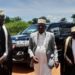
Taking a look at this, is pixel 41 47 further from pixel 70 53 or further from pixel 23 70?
pixel 23 70

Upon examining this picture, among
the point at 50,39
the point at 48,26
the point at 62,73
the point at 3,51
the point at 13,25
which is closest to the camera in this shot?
the point at 3,51

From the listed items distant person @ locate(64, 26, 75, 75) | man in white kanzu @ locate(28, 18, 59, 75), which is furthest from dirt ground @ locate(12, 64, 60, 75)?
man in white kanzu @ locate(28, 18, 59, 75)

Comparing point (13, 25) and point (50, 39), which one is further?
point (13, 25)

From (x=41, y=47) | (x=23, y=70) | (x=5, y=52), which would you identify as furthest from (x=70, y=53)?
(x=23, y=70)

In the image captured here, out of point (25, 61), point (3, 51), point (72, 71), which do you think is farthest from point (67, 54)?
point (25, 61)

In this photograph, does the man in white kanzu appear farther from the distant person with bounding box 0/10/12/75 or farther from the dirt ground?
the dirt ground

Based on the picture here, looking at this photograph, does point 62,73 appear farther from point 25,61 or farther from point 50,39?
point 25,61

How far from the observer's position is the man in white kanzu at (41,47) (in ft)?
23.9

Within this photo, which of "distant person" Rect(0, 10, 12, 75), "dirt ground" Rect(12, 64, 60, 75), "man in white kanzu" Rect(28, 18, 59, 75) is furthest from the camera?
"dirt ground" Rect(12, 64, 60, 75)

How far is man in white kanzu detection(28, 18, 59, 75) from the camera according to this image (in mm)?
7289

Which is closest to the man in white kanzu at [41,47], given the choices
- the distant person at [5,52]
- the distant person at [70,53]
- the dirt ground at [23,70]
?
the distant person at [70,53]

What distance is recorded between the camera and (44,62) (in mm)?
7383

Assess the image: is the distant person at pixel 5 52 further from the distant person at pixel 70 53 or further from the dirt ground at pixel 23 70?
the dirt ground at pixel 23 70

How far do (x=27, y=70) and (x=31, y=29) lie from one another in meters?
2.30
